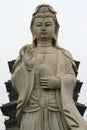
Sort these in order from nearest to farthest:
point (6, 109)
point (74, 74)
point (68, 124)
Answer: point (68, 124) < point (74, 74) < point (6, 109)

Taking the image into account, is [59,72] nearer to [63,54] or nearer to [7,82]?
[63,54]

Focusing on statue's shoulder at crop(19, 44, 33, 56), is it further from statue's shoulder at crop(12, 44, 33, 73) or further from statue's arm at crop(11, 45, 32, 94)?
statue's arm at crop(11, 45, 32, 94)

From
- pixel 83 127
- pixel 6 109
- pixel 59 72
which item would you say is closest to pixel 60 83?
pixel 59 72

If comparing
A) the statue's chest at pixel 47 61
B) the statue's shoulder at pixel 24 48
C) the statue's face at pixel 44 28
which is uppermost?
the statue's face at pixel 44 28

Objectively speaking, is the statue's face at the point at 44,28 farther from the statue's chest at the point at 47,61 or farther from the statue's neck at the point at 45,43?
the statue's chest at the point at 47,61

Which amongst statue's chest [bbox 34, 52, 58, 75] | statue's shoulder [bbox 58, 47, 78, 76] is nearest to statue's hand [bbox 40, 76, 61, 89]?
statue's chest [bbox 34, 52, 58, 75]

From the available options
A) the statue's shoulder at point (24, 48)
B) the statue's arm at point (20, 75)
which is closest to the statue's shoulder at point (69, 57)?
the statue's shoulder at point (24, 48)

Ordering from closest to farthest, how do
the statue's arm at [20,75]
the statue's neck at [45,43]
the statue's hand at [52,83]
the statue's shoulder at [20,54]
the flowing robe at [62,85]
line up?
the flowing robe at [62,85] → the statue's hand at [52,83] → the statue's arm at [20,75] → the statue's shoulder at [20,54] → the statue's neck at [45,43]

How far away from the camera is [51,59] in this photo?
30.7ft

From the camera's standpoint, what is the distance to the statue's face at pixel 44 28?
9.55m

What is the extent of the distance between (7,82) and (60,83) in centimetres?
3241

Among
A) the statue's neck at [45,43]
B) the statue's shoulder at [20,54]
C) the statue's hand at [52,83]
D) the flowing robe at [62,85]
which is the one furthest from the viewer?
the statue's neck at [45,43]

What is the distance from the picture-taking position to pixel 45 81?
29.7ft

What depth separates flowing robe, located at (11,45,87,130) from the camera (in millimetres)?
8758
